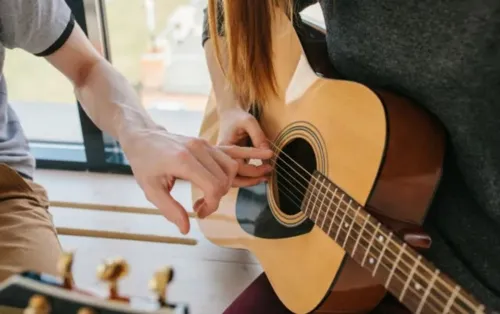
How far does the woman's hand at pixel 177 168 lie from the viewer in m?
0.85

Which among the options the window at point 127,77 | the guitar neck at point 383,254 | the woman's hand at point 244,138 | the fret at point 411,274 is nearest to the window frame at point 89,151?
the window at point 127,77

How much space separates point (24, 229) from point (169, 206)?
11.4 inches

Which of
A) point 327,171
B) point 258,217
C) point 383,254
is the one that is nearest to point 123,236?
point 258,217

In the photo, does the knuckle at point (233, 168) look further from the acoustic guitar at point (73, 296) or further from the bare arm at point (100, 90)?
the acoustic guitar at point (73, 296)

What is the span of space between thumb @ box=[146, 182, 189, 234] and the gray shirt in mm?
342

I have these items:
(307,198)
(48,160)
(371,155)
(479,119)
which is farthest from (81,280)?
(479,119)

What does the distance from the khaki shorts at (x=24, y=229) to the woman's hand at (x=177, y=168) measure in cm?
22

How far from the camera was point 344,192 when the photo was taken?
814 mm

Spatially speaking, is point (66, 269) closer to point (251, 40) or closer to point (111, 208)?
point (251, 40)

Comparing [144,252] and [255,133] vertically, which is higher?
[255,133]

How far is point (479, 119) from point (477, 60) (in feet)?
0.22

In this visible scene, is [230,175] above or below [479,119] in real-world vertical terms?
below

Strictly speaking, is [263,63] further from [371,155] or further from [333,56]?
[371,155]

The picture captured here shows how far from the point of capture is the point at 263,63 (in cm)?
102
